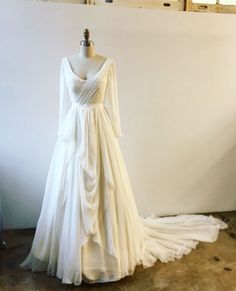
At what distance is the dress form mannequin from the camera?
6.99ft

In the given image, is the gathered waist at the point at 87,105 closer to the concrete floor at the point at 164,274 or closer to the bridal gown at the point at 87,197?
the bridal gown at the point at 87,197

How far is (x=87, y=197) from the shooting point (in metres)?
2.09

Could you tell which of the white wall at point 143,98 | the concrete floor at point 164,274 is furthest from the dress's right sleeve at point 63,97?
the concrete floor at point 164,274

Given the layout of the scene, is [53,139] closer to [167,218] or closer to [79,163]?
[79,163]

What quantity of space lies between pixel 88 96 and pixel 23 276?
113cm

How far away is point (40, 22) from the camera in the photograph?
2.50m

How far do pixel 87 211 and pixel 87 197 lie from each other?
77mm

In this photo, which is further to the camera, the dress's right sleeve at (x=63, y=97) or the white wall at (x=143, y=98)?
the white wall at (x=143, y=98)

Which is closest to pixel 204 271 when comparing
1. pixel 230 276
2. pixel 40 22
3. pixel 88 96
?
pixel 230 276

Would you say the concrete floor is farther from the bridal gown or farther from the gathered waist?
the gathered waist

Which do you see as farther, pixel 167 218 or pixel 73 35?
pixel 167 218

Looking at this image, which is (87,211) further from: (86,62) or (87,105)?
(86,62)

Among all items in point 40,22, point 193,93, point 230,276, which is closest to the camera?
point 230,276

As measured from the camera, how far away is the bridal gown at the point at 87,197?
2.09m
